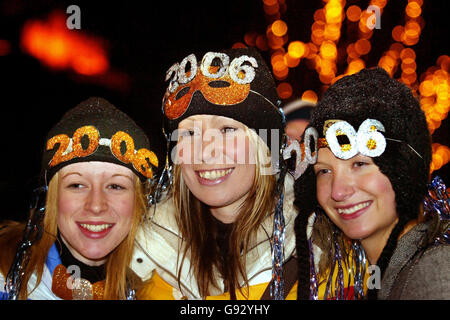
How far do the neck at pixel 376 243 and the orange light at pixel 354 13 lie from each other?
809 cm

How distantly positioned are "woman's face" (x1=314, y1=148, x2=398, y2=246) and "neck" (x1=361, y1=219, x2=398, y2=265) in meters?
0.04

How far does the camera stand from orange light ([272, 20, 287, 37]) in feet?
32.9

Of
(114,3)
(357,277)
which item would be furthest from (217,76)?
(114,3)

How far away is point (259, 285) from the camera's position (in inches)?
102

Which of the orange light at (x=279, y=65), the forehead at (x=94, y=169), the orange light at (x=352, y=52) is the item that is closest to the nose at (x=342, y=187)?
the forehead at (x=94, y=169)

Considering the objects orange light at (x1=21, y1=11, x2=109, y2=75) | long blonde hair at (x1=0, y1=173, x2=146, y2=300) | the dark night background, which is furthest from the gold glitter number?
orange light at (x1=21, y1=11, x2=109, y2=75)

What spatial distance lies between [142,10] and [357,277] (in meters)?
7.21

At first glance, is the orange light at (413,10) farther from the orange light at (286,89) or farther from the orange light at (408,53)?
the orange light at (286,89)

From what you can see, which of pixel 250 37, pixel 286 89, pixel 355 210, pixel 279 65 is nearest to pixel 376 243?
pixel 355 210

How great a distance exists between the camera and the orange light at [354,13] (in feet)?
30.3

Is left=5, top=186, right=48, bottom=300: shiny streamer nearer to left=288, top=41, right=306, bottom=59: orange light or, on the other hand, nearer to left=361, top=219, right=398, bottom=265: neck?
left=361, top=219, right=398, bottom=265: neck

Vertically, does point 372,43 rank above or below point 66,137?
above
